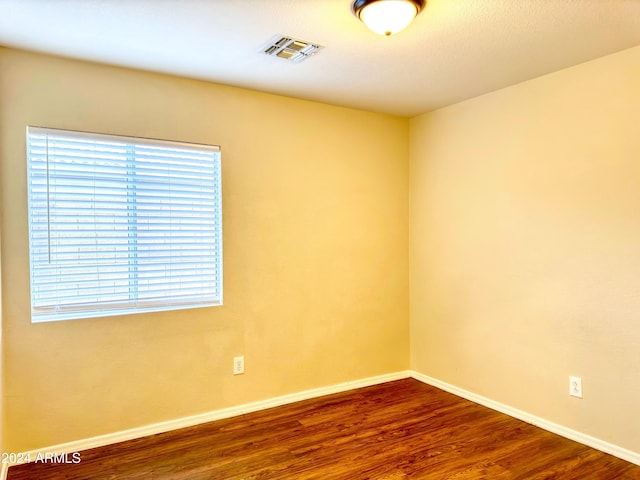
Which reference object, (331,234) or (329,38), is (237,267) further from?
(329,38)

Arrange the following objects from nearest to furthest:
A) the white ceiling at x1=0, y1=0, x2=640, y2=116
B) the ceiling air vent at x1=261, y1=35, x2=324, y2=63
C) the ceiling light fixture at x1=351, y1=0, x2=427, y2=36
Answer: the ceiling light fixture at x1=351, y1=0, x2=427, y2=36, the white ceiling at x1=0, y1=0, x2=640, y2=116, the ceiling air vent at x1=261, y1=35, x2=324, y2=63

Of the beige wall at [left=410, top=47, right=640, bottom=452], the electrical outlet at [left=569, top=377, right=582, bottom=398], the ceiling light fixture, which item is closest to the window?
the ceiling light fixture

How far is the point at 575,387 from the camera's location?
8.69 ft

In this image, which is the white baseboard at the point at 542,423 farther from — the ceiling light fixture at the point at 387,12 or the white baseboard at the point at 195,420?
the ceiling light fixture at the point at 387,12

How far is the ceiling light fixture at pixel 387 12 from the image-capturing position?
5.88 feet

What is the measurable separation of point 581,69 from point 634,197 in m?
0.85

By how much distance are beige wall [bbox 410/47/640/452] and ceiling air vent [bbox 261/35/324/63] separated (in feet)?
5.01

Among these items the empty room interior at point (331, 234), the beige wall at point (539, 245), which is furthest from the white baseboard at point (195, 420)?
the beige wall at point (539, 245)

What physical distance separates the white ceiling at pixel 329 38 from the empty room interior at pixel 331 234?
2 centimetres

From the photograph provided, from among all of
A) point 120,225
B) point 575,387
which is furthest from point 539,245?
point 120,225

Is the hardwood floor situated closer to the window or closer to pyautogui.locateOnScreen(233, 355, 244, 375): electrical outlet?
pyautogui.locateOnScreen(233, 355, 244, 375): electrical outlet

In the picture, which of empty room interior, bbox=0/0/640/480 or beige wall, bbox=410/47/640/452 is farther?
beige wall, bbox=410/47/640/452

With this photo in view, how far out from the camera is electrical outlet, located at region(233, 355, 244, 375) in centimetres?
304

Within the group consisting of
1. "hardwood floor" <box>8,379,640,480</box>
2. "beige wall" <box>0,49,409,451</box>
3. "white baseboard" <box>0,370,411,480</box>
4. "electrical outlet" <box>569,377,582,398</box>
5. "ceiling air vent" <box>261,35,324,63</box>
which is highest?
"ceiling air vent" <box>261,35,324,63</box>
